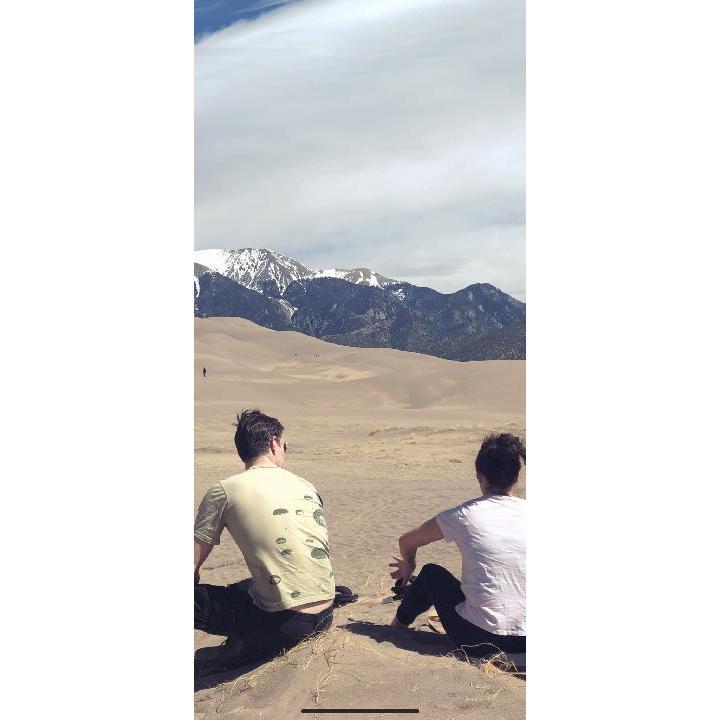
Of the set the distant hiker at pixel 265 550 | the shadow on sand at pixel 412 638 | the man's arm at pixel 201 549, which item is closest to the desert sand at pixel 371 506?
the shadow on sand at pixel 412 638

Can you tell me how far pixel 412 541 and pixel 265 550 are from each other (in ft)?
1.91

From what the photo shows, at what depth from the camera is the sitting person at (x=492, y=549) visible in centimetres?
327

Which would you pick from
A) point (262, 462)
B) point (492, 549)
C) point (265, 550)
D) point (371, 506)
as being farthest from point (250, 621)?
point (371, 506)

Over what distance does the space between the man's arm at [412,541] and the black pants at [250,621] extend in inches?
13.7

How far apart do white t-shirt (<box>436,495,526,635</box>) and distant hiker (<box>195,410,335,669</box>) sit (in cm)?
54

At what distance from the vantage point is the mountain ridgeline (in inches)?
2369

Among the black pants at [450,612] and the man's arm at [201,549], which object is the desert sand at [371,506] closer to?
the black pants at [450,612]

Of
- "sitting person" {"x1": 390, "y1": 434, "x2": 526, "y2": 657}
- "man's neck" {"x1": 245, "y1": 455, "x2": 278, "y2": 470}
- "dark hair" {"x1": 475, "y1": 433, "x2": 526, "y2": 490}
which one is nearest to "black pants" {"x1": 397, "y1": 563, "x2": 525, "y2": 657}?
"sitting person" {"x1": 390, "y1": 434, "x2": 526, "y2": 657}

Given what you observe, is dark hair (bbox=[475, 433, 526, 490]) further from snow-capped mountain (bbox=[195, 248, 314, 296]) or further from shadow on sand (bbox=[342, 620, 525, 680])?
snow-capped mountain (bbox=[195, 248, 314, 296])
